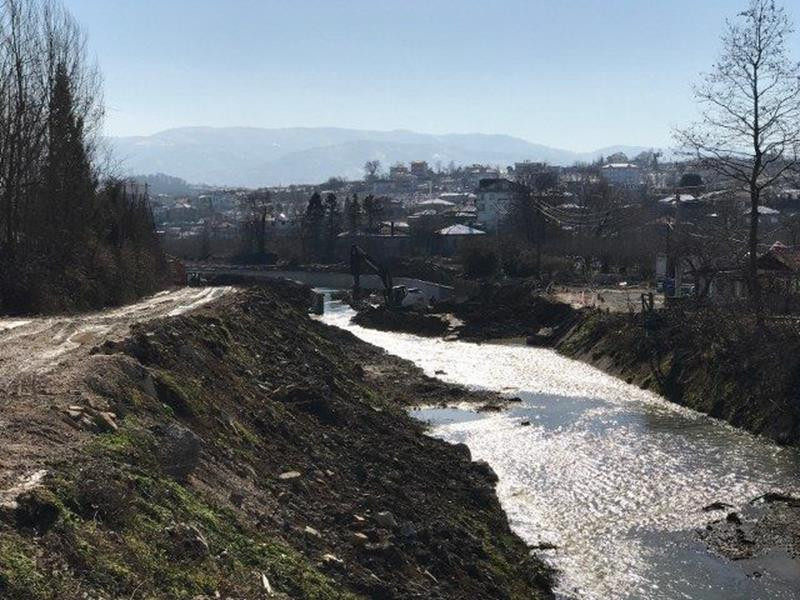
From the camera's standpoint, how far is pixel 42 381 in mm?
12328

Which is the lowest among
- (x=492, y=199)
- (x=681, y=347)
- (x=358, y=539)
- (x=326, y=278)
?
(x=326, y=278)

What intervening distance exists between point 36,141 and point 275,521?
2375 cm

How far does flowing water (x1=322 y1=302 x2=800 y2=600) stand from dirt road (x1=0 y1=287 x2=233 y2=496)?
25.7ft

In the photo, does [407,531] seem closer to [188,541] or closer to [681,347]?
[188,541]

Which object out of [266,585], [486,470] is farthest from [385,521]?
[486,470]

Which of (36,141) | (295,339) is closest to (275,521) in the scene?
(295,339)

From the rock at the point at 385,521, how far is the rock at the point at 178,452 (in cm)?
272

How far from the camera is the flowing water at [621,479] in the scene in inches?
555

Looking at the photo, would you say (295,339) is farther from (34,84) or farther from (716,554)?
(716,554)

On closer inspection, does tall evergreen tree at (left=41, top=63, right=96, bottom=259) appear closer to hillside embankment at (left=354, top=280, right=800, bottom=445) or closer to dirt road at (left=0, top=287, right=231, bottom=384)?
dirt road at (left=0, top=287, right=231, bottom=384)

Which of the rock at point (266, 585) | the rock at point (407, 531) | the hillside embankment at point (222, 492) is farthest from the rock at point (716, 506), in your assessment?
the rock at point (266, 585)

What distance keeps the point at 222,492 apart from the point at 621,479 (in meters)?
11.5

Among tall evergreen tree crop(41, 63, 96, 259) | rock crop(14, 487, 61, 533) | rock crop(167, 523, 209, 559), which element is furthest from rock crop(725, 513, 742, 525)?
tall evergreen tree crop(41, 63, 96, 259)

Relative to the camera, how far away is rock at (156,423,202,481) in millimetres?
10393
